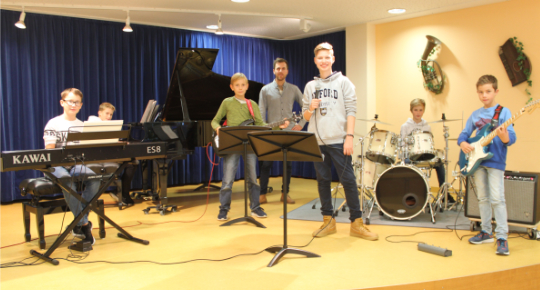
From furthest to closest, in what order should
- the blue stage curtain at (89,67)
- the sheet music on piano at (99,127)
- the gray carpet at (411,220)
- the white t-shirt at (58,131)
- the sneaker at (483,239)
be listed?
the blue stage curtain at (89,67)
the gray carpet at (411,220)
the sneaker at (483,239)
the white t-shirt at (58,131)
the sheet music on piano at (99,127)

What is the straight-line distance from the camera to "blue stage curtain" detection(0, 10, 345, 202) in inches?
213

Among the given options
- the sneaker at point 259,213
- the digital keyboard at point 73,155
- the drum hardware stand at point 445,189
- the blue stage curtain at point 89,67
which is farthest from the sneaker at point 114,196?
the drum hardware stand at point 445,189

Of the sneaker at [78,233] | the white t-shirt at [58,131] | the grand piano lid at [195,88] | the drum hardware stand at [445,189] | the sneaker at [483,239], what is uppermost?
the grand piano lid at [195,88]

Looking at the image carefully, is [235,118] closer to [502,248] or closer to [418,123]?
[418,123]

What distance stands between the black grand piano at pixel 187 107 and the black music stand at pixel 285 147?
2173 mm

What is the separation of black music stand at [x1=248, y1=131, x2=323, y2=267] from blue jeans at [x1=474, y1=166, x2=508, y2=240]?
1.42m

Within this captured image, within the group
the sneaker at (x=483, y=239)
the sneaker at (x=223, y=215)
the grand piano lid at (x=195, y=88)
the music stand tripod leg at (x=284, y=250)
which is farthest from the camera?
the grand piano lid at (x=195, y=88)

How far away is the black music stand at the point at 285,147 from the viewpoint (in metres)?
2.69

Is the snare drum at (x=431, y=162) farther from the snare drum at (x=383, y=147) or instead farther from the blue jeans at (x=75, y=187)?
the blue jeans at (x=75, y=187)

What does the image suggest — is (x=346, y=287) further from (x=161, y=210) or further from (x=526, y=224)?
(x=161, y=210)

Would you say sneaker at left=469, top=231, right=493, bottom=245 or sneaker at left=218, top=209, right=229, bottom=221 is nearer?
sneaker at left=469, top=231, right=493, bottom=245

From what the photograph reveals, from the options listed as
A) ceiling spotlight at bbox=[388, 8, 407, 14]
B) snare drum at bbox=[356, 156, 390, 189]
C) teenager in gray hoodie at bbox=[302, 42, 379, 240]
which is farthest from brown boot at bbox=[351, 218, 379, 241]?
ceiling spotlight at bbox=[388, 8, 407, 14]

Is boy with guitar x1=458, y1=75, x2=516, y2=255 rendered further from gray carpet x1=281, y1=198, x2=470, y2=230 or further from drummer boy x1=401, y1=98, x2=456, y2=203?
drummer boy x1=401, y1=98, x2=456, y2=203

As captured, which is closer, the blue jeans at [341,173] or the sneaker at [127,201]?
the blue jeans at [341,173]
